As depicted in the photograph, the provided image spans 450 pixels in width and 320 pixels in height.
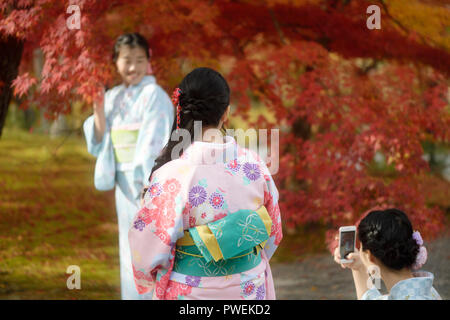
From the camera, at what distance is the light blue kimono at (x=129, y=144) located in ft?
13.8

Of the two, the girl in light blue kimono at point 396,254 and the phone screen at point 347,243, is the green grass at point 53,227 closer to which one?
the phone screen at point 347,243

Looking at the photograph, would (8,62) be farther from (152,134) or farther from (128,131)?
(152,134)

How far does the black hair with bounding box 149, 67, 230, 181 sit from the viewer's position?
2389 millimetres

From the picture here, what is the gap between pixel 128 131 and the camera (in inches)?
170

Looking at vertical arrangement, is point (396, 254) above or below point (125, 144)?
below

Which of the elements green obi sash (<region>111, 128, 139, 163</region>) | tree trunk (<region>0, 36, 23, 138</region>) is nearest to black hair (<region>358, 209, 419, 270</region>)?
green obi sash (<region>111, 128, 139, 163</region>)

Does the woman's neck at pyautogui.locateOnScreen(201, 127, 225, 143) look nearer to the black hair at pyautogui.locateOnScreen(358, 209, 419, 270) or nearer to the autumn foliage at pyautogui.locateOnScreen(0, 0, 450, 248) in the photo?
the black hair at pyautogui.locateOnScreen(358, 209, 419, 270)

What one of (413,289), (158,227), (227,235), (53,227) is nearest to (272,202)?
(227,235)

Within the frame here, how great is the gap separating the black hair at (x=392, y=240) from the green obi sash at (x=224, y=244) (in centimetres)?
48

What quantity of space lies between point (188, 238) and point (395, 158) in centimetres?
315

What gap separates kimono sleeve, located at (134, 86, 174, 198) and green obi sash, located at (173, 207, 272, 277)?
1755mm

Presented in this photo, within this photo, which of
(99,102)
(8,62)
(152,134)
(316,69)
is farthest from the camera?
(316,69)

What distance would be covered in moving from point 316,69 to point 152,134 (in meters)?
2.03

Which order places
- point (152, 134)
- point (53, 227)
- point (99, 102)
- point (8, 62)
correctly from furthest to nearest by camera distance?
point (53, 227), point (8, 62), point (99, 102), point (152, 134)
